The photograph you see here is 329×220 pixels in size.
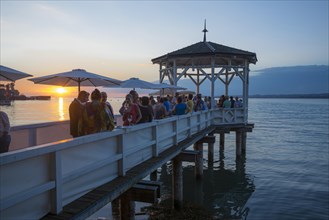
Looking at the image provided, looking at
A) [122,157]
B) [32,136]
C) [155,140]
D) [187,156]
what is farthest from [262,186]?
[32,136]

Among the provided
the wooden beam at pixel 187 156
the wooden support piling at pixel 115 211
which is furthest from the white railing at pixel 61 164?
the wooden support piling at pixel 115 211

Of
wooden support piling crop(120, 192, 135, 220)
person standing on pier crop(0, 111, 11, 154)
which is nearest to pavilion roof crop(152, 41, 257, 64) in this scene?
wooden support piling crop(120, 192, 135, 220)

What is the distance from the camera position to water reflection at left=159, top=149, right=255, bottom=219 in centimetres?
1353

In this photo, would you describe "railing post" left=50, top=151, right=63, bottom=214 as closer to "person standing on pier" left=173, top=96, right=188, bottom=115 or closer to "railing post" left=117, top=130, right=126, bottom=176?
"railing post" left=117, top=130, right=126, bottom=176

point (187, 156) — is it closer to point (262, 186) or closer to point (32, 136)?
point (32, 136)

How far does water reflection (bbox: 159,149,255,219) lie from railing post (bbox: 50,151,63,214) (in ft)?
29.8

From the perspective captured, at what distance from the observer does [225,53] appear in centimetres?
1741

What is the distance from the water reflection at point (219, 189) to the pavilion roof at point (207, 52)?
23.2 feet

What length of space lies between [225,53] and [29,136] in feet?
42.0

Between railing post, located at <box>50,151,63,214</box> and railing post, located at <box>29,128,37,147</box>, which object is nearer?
railing post, located at <box>50,151,63,214</box>

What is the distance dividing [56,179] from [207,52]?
14521 mm

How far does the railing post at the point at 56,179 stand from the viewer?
13.6 feet

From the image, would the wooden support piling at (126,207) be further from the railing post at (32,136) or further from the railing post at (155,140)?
the railing post at (32,136)

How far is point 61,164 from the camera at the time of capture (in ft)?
14.3
